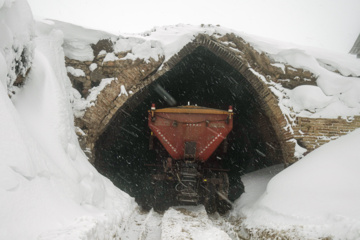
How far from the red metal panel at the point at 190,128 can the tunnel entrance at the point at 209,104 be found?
77cm

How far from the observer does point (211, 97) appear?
32.8 ft

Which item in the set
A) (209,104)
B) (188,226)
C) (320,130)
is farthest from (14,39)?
(209,104)

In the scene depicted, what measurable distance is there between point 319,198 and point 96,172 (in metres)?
3.55

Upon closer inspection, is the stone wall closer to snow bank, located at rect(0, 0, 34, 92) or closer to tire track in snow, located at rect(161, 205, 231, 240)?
tire track in snow, located at rect(161, 205, 231, 240)

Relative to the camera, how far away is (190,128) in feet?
20.7

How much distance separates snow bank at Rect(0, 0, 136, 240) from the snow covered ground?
0.04 ft

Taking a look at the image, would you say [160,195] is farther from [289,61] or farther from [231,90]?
[289,61]

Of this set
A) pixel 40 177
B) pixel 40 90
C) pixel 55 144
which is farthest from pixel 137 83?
pixel 40 177

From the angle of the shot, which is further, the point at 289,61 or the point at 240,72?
the point at 289,61

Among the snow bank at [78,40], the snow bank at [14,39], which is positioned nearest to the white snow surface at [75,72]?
the snow bank at [78,40]

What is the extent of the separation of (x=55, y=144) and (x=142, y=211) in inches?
112

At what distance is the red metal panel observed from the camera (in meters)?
6.32

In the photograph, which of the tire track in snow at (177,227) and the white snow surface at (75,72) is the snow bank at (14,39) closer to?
the white snow surface at (75,72)

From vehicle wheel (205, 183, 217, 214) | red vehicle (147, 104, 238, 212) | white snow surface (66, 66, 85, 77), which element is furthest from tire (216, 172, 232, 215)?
white snow surface (66, 66, 85, 77)
